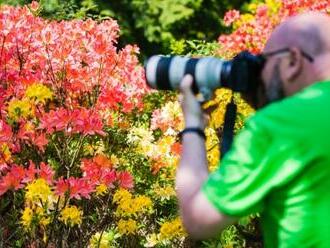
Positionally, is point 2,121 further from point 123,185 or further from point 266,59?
point 266,59

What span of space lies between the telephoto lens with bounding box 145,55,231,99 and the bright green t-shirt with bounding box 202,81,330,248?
9.6 inches

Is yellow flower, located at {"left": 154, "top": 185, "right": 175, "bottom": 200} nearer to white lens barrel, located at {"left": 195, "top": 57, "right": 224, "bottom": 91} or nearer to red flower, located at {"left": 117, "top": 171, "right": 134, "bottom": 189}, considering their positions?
red flower, located at {"left": 117, "top": 171, "right": 134, "bottom": 189}

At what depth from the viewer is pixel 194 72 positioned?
1.64 m

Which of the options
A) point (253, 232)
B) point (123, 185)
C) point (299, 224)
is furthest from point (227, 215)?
point (253, 232)

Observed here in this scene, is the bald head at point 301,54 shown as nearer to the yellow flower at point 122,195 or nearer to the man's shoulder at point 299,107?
the man's shoulder at point 299,107

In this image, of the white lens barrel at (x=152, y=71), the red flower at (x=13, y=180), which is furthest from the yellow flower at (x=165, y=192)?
the white lens barrel at (x=152, y=71)

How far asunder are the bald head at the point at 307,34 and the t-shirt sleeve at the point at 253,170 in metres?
0.18

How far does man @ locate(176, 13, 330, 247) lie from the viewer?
1.36 meters

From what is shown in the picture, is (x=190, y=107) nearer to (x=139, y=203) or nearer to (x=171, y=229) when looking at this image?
(x=139, y=203)

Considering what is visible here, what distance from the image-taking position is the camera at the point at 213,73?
1.60 metres

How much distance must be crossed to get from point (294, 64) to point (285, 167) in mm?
205

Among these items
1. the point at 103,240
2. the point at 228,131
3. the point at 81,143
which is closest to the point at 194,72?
the point at 228,131

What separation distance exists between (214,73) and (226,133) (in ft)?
0.43

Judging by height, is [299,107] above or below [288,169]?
above
